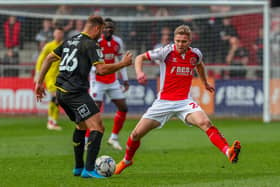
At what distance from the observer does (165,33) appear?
22.5 m

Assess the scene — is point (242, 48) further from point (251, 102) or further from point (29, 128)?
point (29, 128)

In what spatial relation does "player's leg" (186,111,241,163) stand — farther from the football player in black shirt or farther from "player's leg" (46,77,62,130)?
"player's leg" (46,77,62,130)

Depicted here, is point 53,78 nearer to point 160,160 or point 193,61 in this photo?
point 160,160

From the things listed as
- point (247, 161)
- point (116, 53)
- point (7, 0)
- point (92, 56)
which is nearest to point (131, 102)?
point (7, 0)

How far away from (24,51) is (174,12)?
4.80 meters

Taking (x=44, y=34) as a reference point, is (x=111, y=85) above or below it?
below

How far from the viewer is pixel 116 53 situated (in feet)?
44.7

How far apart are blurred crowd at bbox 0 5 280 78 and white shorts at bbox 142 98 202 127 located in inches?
480

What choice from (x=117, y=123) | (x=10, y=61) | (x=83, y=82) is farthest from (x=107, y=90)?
(x=10, y=61)

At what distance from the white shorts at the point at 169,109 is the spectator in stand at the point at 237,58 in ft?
39.8

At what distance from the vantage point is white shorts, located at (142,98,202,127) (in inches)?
386

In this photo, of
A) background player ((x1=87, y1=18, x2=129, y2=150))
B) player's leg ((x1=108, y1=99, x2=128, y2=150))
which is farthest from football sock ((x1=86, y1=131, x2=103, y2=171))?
background player ((x1=87, y1=18, x2=129, y2=150))

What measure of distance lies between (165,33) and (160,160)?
461 inches

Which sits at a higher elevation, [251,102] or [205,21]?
[205,21]
